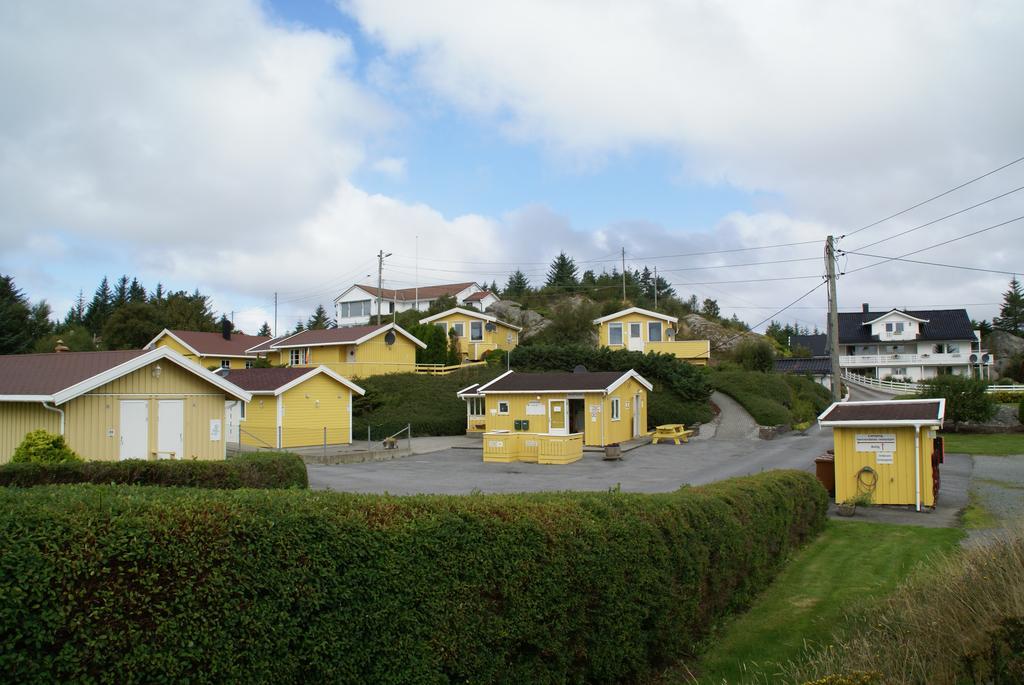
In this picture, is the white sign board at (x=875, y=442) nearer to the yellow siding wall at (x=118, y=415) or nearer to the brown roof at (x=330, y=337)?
the yellow siding wall at (x=118, y=415)

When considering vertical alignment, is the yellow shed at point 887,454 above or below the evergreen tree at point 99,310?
below

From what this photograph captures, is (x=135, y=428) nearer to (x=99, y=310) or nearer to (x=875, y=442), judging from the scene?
(x=875, y=442)

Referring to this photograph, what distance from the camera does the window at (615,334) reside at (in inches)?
2194

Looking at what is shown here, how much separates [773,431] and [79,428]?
30.6m

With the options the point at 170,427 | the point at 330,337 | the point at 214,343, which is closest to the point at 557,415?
the point at 170,427

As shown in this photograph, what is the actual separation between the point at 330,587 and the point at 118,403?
53.5 ft

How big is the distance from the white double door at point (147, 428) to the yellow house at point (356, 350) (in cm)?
2723

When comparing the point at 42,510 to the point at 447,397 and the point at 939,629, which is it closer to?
the point at 939,629

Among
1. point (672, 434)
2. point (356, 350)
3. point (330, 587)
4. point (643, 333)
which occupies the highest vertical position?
point (643, 333)

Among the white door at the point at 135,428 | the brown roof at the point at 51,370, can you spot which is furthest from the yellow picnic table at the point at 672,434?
the brown roof at the point at 51,370

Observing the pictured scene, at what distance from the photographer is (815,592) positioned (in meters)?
10.4

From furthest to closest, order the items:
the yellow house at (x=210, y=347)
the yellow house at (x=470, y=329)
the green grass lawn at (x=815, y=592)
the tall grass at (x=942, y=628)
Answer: the yellow house at (x=470, y=329) → the yellow house at (x=210, y=347) → the green grass lawn at (x=815, y=592) → the tall grass at (x=942, y=628)

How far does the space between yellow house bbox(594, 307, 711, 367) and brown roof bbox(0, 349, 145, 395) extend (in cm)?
3949

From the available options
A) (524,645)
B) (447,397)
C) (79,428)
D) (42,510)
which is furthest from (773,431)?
(42,510)
